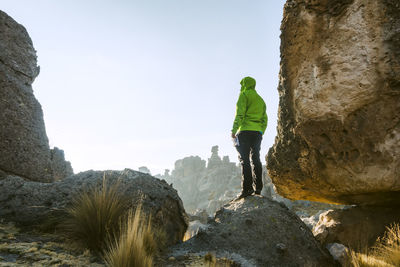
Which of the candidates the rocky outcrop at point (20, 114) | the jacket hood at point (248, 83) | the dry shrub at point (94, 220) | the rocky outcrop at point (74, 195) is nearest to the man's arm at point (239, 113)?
the jacket hood at point (248, 83)

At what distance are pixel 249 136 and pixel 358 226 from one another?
2569mm

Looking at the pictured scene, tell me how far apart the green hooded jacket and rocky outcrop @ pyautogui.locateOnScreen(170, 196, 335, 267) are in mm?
1434

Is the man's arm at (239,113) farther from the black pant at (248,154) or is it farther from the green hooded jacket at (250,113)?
the black pant at (248,154)

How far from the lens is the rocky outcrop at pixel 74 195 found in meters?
2.99

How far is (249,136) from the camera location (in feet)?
15.3

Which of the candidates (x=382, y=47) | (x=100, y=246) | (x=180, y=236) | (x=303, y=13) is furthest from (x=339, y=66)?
(x=100, y=246)

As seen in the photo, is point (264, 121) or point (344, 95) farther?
point (264, 121)

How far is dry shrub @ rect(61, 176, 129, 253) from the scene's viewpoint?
2.67 meters

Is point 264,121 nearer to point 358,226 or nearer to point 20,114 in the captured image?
point 358,226

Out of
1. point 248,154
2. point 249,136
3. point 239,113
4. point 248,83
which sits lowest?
point 248,154

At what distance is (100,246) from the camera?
2.62 m

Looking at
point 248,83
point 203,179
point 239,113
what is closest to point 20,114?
point 239,113

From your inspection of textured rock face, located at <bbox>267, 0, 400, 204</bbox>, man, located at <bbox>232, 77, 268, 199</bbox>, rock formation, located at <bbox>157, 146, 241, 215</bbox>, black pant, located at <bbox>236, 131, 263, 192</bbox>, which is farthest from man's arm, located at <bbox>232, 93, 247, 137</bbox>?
rock formation, located at <bbox>157, 146, 241, 215</bbox>

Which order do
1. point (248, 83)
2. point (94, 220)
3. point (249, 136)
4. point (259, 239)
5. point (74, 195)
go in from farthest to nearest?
point (248, 83)
point (249, 136)
point (259, 239)
point (74, 195)
point (94, 220)
